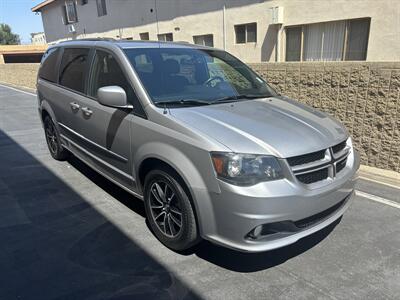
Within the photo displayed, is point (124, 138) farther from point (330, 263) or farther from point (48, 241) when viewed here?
point (330, 263)

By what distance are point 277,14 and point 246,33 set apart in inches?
90.1

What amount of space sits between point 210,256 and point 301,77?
3.87 meters

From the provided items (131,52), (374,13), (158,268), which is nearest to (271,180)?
(158,268)

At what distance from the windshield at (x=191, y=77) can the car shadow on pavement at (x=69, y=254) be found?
4.76ft

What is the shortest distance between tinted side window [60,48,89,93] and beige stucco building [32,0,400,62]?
954 centimetres

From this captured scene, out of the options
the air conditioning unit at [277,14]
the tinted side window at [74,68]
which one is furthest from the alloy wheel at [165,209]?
the air conditioning unit at [277,14]

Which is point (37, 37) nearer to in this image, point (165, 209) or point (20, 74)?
point (20, 74)

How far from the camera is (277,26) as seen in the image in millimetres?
13570

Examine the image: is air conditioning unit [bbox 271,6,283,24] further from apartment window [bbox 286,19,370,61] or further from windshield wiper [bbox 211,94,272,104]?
windshield wiper [bbox 211,94,272,104]

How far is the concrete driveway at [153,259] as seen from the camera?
264 cm

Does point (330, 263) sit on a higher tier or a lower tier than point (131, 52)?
lower

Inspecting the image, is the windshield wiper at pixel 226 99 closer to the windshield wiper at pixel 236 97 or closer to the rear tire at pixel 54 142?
the windshield wiper at pixel 236 97

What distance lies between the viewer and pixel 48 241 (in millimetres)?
3322

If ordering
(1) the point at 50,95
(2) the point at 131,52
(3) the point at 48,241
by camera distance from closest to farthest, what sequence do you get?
1. (3) the point at 48,241
2. (2) the point at 131,52
3. (1) the point at 50,95
